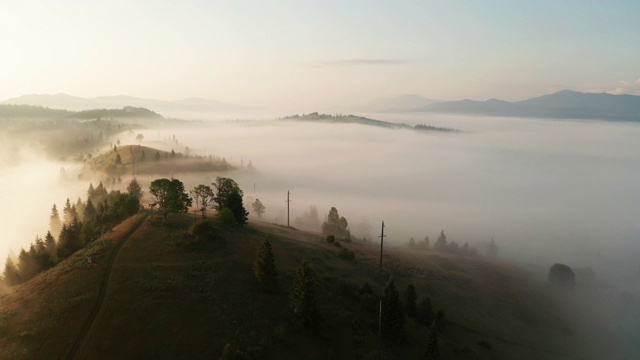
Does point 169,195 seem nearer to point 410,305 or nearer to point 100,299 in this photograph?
point 100,299

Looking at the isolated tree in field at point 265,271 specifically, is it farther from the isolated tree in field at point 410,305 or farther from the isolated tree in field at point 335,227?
the isolated tree in field at point 335,227

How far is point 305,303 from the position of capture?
5153 cm

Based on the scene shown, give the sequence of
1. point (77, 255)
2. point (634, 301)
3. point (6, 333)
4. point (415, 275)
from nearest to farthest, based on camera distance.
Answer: point (6, 333) < point (77, 255) < point (415, 275) < point (634, 301)

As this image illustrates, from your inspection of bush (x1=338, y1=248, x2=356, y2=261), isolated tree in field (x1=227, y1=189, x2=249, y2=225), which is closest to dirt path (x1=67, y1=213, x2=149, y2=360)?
isolated tree in field (x1=227, y1=189, x2=249, y2=225)

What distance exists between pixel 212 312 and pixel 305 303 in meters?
12.4

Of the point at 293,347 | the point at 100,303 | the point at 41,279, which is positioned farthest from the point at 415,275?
the point at 41,279

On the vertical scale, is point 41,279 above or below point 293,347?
above

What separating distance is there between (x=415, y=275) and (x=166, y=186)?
196 ft

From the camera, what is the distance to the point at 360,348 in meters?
50.6

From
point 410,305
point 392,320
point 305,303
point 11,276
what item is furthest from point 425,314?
point 11,276

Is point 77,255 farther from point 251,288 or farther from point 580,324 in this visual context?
point 580,324

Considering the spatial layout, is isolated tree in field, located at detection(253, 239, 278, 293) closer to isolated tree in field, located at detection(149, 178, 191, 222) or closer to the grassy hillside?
the grassy hillside

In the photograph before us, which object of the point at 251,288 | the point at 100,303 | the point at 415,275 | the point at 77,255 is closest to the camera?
the point at 100,303

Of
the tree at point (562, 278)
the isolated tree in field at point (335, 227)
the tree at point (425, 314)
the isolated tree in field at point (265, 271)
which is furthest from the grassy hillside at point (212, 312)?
the isolated tree in field at point (335, 227)
